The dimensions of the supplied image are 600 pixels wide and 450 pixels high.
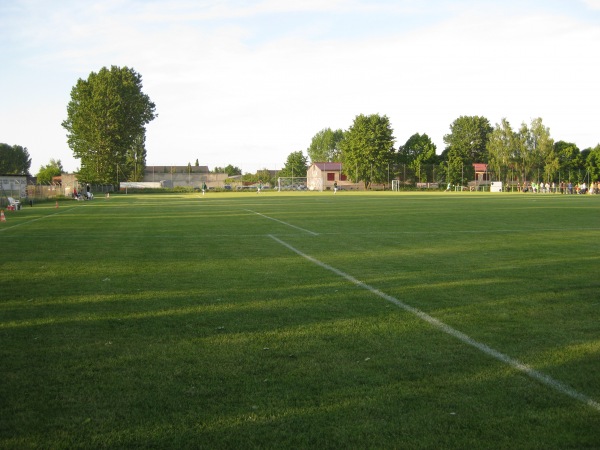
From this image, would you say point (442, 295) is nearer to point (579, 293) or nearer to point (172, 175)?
point (579, 293)

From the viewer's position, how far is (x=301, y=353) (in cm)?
531

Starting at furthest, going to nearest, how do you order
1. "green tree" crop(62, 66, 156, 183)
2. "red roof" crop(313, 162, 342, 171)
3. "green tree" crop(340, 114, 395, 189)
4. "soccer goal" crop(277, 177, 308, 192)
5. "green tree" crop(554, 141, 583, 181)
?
"red roof" crop(313, 162, 342, 171), "soccer goal" crop(277, 177, 308, 192), "green tree" crop(340, 114, 395, 189), "green tree" crop(554, 141, 583, 181), "green tree" crop(62, 66, 156, 183)

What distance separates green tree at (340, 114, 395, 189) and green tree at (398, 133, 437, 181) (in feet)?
16.7

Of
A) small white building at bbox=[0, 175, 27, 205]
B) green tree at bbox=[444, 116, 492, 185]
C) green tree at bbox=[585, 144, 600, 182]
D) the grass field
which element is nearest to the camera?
the grass field

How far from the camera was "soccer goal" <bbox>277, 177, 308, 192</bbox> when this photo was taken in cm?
10781

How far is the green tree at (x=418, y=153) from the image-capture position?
96.3 metres

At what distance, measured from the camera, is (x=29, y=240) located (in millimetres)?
15797

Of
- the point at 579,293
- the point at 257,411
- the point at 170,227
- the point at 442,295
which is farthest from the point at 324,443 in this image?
the point at 170,227

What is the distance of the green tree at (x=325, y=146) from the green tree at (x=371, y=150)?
194ft

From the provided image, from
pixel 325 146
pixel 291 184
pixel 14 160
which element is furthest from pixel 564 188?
pixel 14 160

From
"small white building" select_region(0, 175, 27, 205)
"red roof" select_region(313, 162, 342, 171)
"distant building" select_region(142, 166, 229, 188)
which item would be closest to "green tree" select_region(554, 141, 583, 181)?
"red roof" select_region(313, 162, 342, 171)

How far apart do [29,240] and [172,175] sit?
4410 inches

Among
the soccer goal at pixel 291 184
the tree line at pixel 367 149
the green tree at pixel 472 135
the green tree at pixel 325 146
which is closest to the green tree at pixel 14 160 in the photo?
the tree line at pixel 367 149

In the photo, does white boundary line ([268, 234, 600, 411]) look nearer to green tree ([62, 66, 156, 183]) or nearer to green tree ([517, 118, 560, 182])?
green tree ([62, 66, 156, 183])
